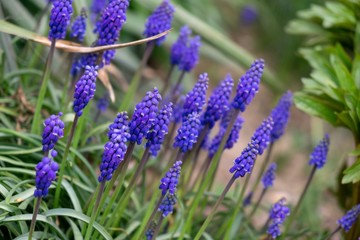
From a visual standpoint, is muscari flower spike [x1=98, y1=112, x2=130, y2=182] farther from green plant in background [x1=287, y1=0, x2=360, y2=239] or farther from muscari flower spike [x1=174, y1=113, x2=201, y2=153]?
green plant in background [x1=287, y1=0, x2=360, y2=239]

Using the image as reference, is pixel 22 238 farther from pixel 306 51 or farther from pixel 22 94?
pixel 306 51

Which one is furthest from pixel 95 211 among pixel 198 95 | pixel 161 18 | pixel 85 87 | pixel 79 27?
pixel 161 18

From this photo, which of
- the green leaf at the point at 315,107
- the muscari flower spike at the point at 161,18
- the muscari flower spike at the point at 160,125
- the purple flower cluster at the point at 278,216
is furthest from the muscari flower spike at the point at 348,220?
the muscari flower spike at the point at 161,18

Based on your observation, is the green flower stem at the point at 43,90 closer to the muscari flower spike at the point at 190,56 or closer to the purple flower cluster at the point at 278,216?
the muscari flower spike at the point at 190,56

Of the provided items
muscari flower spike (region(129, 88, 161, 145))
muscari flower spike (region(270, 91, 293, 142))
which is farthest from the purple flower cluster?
muscari flower spike (region(129, 88, 161, 145))

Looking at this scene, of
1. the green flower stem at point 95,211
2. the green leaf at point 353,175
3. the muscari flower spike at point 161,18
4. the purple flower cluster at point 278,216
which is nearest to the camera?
the green flower stem at point 95,211

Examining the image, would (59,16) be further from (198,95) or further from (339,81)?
(339,81)
